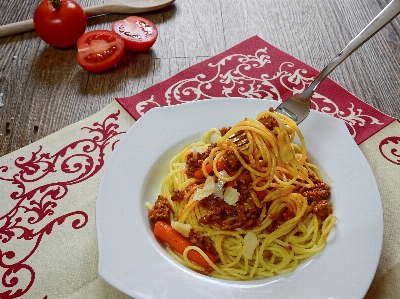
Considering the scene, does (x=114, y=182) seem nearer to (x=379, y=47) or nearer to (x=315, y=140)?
(x=315, y=140)

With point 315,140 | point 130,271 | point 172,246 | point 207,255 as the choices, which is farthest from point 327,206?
point 130,271

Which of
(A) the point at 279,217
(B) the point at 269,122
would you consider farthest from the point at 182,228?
(B) the point at 269,122

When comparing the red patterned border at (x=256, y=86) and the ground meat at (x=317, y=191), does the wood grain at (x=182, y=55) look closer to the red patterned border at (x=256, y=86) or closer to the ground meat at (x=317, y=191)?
the red patterned border at (x=256, y=86)

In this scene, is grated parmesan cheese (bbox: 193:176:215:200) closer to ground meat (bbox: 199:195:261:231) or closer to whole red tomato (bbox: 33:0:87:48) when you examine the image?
ground meat (bbox: 199:195:261:231)

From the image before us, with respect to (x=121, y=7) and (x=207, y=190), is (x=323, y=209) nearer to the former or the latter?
(x=207, y=190)

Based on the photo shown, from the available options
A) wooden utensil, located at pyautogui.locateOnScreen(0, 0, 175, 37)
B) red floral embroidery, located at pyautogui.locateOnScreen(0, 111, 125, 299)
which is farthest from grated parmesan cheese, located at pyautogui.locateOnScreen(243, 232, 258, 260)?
wooden utensil, located at pyautogui.locateOnScreen(0, 0, 175, 37)

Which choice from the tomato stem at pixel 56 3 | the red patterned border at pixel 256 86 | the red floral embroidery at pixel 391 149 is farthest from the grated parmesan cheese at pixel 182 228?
the tomato stem at pixel 56 3
